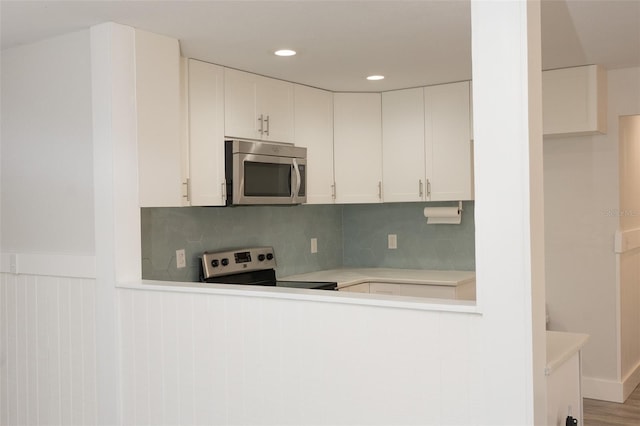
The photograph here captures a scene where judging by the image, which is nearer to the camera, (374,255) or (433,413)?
(433,413)

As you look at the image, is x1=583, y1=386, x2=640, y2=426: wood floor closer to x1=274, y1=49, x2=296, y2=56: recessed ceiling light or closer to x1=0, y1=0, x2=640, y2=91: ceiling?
x1=0, y1=0, x2=640, y2=91: ceiling

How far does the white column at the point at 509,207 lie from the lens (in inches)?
81.6

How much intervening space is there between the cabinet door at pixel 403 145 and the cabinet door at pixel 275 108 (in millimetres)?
847

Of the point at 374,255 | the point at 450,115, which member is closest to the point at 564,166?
the point at 450,115

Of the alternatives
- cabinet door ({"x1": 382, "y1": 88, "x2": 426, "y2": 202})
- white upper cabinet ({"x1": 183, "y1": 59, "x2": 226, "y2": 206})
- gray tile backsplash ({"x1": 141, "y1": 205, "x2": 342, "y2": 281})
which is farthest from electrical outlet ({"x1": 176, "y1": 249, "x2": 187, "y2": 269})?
cabinet door ({"x1": 382, "y1": 88, "x2": 426, "y2": 202})

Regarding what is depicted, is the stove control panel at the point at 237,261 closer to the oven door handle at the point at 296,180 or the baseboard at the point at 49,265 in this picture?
the oven door handle at the point at 296,180

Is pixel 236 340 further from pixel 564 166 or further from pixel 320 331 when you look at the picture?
pixel 564 166

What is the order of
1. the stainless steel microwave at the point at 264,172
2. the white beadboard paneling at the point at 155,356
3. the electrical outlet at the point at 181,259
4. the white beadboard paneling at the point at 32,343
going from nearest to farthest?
the white beadboard paneling at the point at 155,356, the white beadboard paneling at the point at 32,343, the stainless steel microwave at the point at 264,172, the electrical outlet at the point at 181,259

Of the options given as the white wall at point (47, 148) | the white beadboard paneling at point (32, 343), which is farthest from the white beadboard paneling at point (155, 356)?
the white beadboard paneling at point (32, 343)

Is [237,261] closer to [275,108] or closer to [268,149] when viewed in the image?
[268,149]

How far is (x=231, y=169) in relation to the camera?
13.1 feet

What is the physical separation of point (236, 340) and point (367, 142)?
257 centimetres

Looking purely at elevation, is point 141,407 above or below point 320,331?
below

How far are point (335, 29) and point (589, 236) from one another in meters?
2.48
